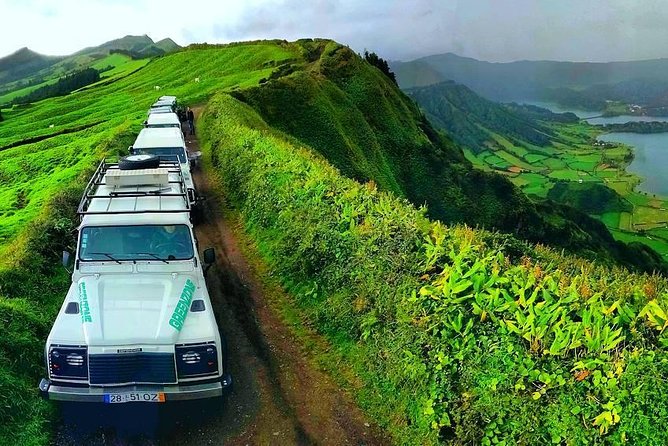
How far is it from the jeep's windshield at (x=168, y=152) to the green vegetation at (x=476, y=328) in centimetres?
1050

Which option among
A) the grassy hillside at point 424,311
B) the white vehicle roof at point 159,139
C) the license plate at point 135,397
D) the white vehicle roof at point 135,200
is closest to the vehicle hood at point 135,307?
the license plate at point 135,397

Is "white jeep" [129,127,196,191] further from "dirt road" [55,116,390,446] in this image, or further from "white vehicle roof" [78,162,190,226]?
"dirt road" [55,116,390,446]

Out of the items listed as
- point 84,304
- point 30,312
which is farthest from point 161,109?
point 84,304

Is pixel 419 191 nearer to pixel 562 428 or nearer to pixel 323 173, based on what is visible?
pixel 323 173

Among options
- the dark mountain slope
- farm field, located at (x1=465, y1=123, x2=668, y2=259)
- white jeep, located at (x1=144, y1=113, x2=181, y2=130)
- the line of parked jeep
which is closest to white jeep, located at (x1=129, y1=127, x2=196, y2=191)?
white jeep, located at (x1=144, y1=113, x2=181, y2=130)

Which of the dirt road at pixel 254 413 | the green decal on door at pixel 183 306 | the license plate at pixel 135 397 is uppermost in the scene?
the green decal on door at pixel 183 306

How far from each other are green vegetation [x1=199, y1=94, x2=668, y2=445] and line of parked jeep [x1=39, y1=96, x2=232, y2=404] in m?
3.17

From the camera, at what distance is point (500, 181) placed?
6359 centimetres

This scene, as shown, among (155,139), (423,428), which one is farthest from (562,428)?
(155,139)

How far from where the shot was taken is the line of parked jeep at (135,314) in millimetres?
8266

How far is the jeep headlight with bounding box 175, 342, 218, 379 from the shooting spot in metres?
8.44

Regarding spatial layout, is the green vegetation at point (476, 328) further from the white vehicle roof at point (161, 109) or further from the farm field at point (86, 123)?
the white vehicle roof at point (161, 109)

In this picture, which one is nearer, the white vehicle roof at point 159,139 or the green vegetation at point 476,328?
the green vegetation at point 476,328

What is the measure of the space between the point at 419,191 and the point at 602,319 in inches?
1929
